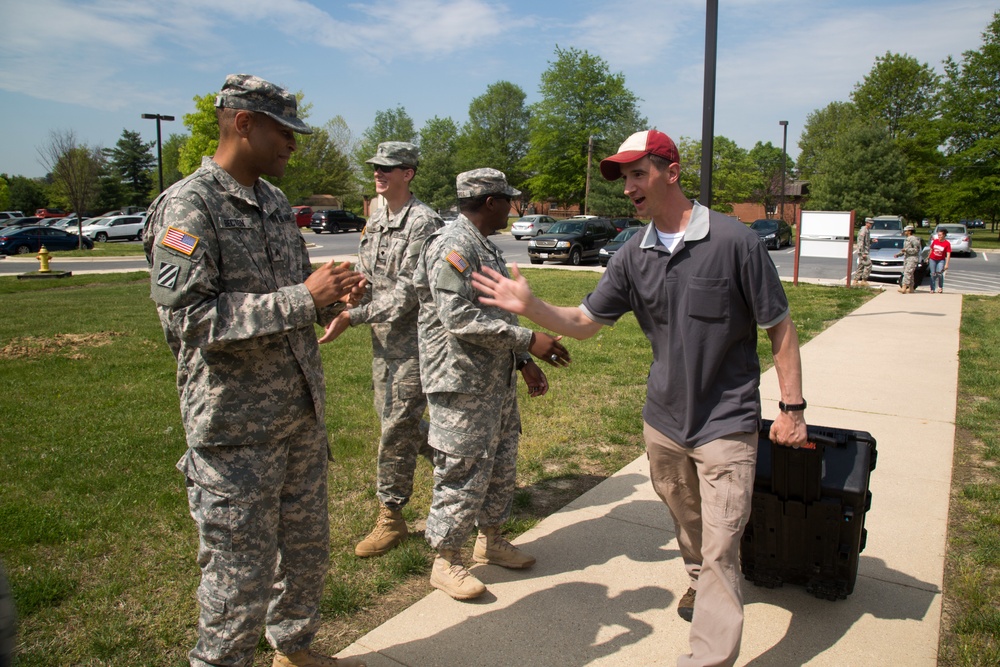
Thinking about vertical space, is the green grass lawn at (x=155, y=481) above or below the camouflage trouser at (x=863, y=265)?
below

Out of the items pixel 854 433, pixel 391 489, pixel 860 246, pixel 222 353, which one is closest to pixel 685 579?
pixel 854 433

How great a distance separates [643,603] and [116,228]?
148ft

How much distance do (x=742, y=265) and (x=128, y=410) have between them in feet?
19.2

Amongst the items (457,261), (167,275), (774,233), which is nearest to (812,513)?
(457,261)

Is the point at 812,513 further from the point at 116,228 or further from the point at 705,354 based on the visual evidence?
the point at 116,228

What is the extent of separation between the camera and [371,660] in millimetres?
2965

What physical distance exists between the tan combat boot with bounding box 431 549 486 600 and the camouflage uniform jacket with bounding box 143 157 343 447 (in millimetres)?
1309

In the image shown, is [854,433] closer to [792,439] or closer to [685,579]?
[792,439]

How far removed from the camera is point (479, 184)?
3.47 metres

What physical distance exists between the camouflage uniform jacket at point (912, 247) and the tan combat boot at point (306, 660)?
16.8 meters

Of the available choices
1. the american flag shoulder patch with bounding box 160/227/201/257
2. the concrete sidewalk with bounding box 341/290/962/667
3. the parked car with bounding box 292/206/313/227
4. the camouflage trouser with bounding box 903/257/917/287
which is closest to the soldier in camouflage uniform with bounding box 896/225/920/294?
the camouflage trouser with bounding box 903/257/917/287

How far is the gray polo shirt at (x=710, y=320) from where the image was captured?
2.73 metres

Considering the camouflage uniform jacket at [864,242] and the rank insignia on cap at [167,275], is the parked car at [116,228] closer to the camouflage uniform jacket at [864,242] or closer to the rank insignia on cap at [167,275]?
the camouflage uniform jacket at [864,242]

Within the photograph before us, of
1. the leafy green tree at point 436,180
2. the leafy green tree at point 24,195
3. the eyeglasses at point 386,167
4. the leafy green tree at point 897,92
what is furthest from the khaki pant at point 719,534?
the leafy green tree at point 24,195
